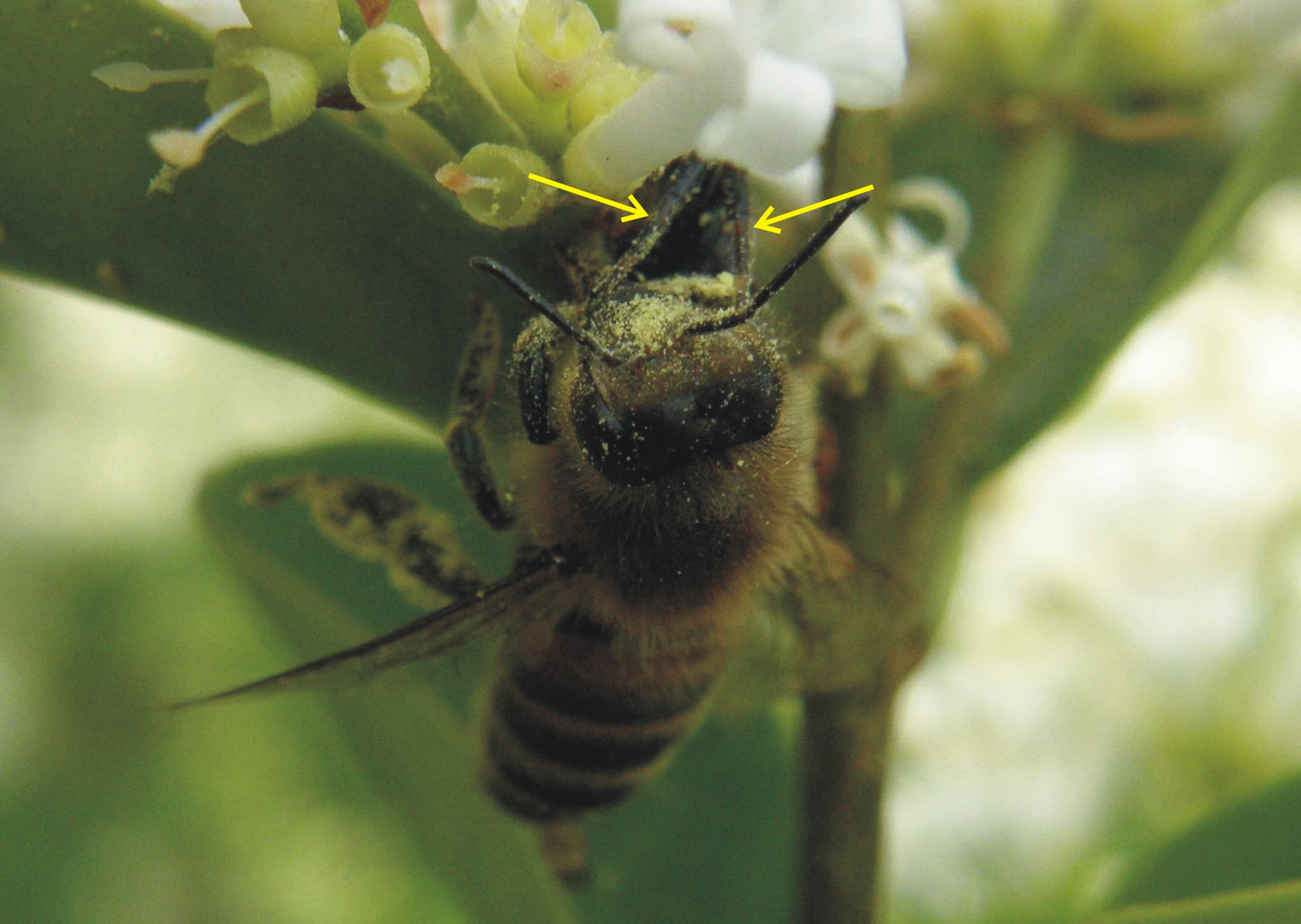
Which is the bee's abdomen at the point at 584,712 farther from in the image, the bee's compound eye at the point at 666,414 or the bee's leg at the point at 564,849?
the bee's compound eye at the point at 666,414

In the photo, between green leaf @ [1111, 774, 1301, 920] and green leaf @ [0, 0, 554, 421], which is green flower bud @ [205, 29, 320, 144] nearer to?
green leaf @ [0, 0, 554, 421]

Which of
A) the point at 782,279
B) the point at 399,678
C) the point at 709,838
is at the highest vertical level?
the point at 782,279

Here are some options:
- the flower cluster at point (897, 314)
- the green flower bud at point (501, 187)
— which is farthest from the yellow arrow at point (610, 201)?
the flower cluster at point (897, 314)

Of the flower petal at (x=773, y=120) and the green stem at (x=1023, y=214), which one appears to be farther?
the green stem at (x=1023, y=214)

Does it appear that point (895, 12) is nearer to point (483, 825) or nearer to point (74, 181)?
point (74, 181)

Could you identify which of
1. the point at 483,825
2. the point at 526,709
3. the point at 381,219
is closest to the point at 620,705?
the point at 526,709

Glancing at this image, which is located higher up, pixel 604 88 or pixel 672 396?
pixel 604 88

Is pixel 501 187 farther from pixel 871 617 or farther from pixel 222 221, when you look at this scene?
pixel 871 617

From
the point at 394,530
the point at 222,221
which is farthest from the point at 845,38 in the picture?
the point at 394,530
